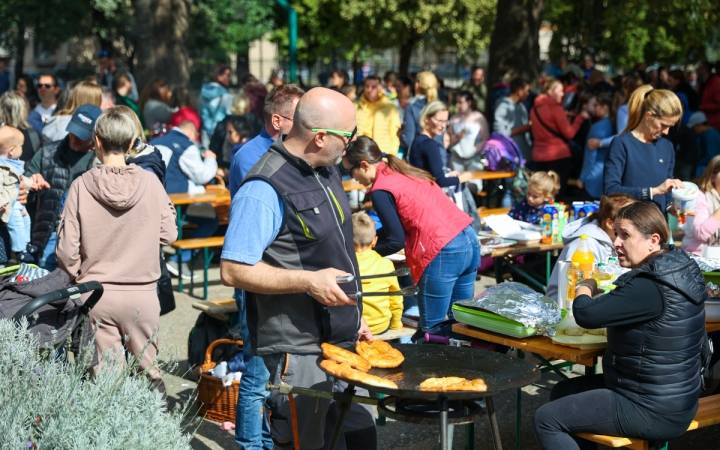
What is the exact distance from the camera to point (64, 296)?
387 cm

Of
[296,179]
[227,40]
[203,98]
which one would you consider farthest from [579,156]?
[227,40]

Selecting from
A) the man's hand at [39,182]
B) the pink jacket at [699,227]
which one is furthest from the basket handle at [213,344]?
the pink jacket at [699,227]

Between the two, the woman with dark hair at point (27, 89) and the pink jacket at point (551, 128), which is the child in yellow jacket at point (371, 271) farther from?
the woman with dark hair at point (27, 89)

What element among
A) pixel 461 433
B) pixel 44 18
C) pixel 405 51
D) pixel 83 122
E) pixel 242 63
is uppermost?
pixel 44 18

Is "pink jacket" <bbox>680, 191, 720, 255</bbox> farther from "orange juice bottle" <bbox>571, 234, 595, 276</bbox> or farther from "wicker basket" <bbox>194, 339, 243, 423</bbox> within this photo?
"wicker basket" <bbox>194, 339, 243, 423</bbox>

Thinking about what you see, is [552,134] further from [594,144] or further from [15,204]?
[15,204]

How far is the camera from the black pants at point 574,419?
3787mm

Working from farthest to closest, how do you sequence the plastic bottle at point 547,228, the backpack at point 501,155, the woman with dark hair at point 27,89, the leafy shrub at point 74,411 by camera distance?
1. the woman with dark hair at point 27,89
2. the backpack at point 501,155
3. the plastic bottle at point 547,228
4. the leafy shrub at point 74,411

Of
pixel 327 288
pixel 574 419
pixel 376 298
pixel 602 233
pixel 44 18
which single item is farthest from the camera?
A: pixel 44 18

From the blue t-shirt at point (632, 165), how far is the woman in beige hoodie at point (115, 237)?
129 inches

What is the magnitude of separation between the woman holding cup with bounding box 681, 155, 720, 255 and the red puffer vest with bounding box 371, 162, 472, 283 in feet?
5.60

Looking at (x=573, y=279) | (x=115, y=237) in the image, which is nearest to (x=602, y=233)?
(x=573, y=279)

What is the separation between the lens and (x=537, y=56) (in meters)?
14.8

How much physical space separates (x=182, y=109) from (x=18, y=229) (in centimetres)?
485
